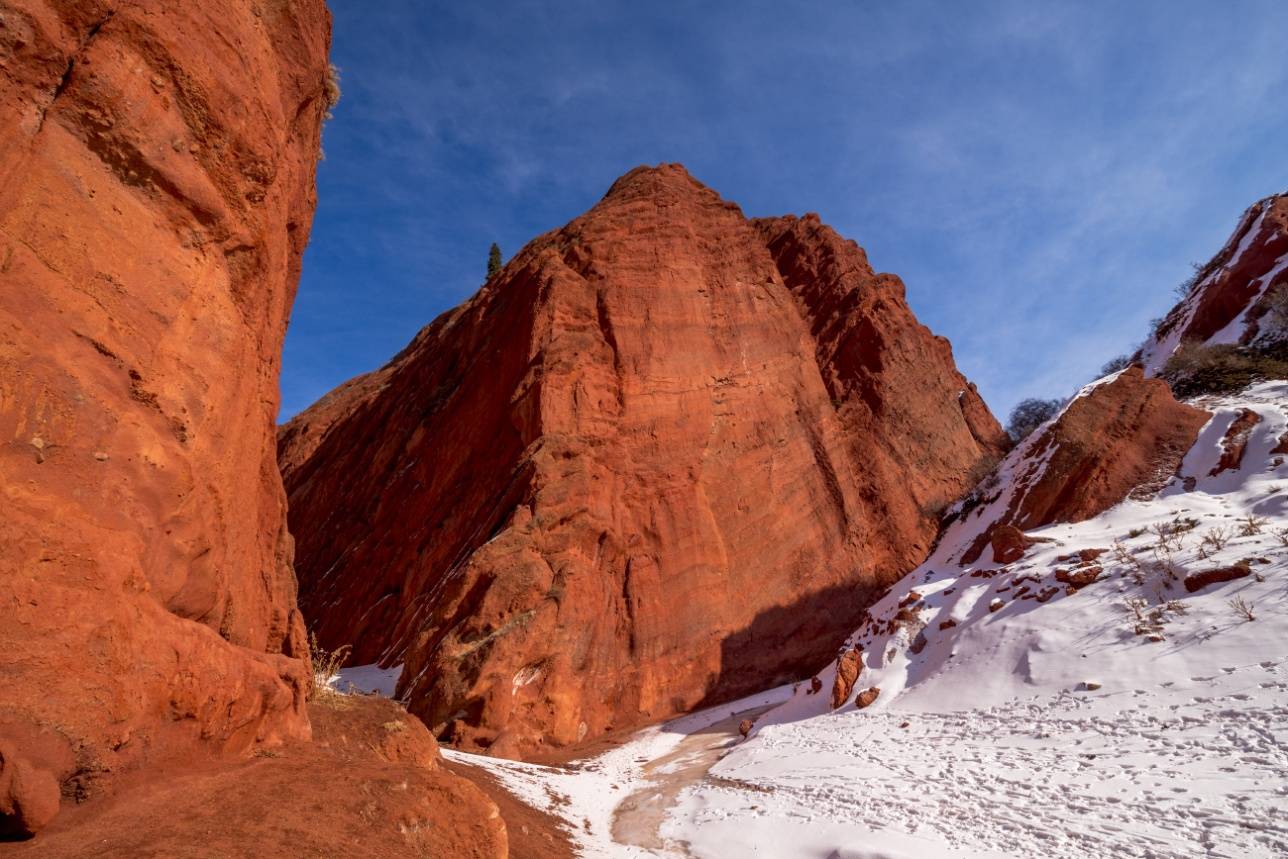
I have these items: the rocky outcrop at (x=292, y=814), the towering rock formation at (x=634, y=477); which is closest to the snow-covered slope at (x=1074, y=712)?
the rocky outcrop at (x=292, y=814)

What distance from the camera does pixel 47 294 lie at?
4.91 m

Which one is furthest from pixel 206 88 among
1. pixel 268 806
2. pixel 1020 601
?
pixel 1020 601

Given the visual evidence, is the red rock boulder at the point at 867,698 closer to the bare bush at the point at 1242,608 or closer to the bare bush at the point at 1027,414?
the bare bush at the point at 1242,608

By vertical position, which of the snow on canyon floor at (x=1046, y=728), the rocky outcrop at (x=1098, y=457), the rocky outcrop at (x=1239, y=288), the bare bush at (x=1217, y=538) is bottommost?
the snow on canyon floor at (x=1046, y=728)

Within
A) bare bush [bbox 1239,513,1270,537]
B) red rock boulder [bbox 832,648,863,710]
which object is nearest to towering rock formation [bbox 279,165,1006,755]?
red rock boulder [bbox 832,648,863,710]

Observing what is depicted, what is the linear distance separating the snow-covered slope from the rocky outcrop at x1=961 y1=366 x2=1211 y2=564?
556 millimetres

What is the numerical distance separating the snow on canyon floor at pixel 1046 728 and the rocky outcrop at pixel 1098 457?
1.85ft

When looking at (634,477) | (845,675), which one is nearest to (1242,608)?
(845,675)

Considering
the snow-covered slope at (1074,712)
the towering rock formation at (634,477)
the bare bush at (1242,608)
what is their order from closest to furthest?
the snow-covered slope at (1074,712)
the bare bush at (1242,608)
the towering rock formation at (634,477)

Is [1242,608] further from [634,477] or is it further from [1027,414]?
[1027,414]

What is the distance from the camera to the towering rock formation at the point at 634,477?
2170cm

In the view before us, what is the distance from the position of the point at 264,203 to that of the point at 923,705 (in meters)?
14.2

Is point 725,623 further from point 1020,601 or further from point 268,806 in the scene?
point 268,806

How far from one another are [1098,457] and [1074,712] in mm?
Answer: 9023
